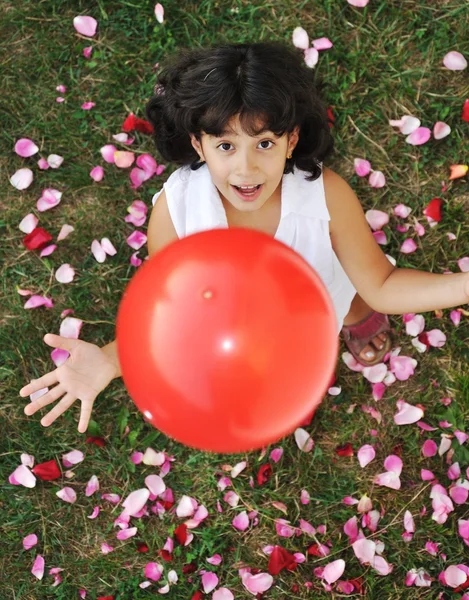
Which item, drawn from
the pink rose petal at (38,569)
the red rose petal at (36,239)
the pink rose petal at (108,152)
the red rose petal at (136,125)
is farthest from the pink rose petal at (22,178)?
the pink rose petal at (38,569)

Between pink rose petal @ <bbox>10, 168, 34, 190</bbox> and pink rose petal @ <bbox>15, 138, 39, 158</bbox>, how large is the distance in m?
0.07

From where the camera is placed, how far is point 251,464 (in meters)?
2.69

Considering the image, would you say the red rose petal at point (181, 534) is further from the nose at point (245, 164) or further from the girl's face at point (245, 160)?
the nose at point (245, 164)

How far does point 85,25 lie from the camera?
2.95m

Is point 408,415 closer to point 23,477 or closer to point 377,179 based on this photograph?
point 377,179

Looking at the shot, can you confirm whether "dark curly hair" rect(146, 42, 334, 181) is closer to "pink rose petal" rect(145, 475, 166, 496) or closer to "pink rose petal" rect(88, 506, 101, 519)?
"pink rose petal" rect(145, 475, 166, 496)

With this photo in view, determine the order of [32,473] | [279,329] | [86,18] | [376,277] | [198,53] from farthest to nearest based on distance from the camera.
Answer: [86,18], [32,473], [376,277], [198,53], [279,329]

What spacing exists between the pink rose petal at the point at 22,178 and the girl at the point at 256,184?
2.73ft

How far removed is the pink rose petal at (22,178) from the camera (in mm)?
2918

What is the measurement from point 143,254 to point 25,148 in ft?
2.14

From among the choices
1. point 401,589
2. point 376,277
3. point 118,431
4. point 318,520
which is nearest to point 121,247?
point 118,431

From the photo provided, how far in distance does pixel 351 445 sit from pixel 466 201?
1042 mm

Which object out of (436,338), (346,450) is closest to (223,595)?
(346,450)

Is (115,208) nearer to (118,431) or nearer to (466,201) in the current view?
(118,431)
